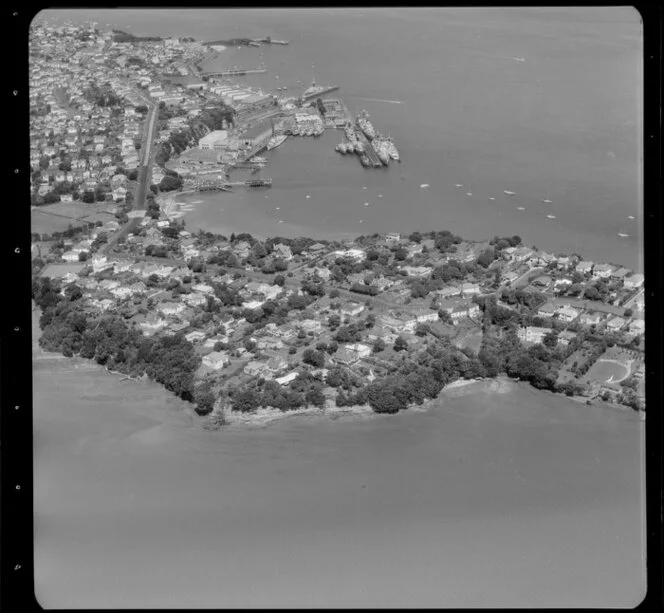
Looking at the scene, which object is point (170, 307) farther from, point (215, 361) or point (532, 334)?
point (532, 334)

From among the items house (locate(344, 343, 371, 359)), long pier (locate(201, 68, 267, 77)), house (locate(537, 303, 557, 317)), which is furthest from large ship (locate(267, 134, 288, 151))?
house (locate(537, 303, 557, 317))

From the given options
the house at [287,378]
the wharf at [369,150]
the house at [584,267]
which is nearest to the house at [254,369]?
the house at [287,378]

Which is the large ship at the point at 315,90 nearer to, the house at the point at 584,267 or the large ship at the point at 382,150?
the large ship at the point at 382,150

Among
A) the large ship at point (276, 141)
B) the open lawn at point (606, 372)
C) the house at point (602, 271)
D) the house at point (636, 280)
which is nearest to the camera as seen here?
the house at point (636, 280)

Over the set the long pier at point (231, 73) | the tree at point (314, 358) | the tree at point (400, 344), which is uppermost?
the long pier at point (231, 73)

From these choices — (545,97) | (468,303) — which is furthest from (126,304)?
(545,97)

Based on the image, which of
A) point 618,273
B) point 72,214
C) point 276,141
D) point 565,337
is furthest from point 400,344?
point 72,214

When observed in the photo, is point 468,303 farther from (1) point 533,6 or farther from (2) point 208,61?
(1) point 533,6
